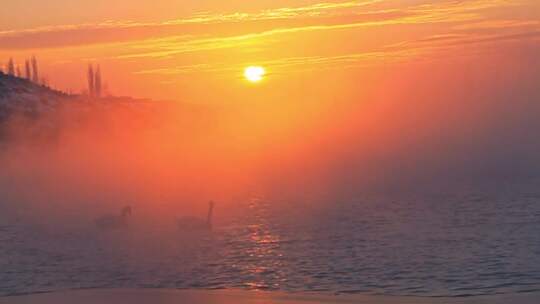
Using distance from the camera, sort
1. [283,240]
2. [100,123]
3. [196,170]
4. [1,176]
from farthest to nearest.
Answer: [100,123]
[196,170]
[1,176]
[283,240]

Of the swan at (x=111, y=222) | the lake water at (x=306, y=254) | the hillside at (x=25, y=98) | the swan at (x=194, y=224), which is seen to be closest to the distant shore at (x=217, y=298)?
the lake water at (x=306, y=254)

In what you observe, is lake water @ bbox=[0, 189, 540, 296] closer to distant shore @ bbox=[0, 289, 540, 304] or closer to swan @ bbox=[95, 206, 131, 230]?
swan @ bbox=[95, 206, 131, 230]

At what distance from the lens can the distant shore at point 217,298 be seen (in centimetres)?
1480

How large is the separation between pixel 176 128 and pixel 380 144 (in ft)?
89.0

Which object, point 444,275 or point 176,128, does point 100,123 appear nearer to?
point 176,128

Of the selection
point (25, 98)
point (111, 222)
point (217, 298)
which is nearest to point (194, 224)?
point (111, 222)

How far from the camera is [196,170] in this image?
2366 inches

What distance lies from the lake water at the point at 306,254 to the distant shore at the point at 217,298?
474 millimetres

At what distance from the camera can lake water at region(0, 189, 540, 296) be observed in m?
16.6

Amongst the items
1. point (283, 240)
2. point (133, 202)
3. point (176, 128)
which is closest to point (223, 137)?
point (176, 128)

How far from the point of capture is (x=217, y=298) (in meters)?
15.4

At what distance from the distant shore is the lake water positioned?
0.47 m

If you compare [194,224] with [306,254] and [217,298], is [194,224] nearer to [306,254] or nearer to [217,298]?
[306,254]

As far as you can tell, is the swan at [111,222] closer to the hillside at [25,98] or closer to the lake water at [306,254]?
the lake water at [306,254]
